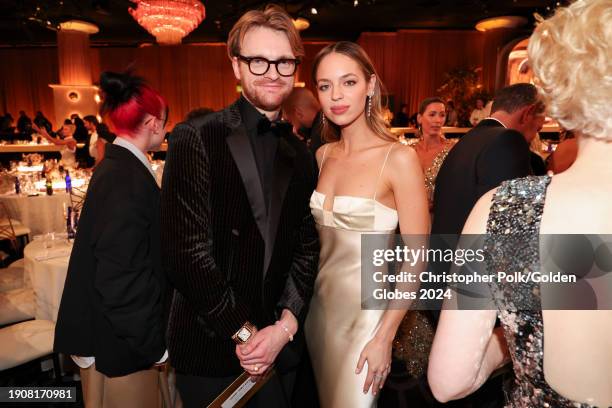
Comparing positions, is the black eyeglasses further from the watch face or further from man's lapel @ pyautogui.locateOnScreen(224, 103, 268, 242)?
the watch face

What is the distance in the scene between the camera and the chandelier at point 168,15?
22.6ft

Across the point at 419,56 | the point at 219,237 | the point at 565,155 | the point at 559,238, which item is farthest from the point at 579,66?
the point at 419,56

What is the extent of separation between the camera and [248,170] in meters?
1.41

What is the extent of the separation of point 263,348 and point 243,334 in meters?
0.09

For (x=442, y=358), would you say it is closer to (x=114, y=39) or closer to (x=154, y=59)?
(x=114, y=39)

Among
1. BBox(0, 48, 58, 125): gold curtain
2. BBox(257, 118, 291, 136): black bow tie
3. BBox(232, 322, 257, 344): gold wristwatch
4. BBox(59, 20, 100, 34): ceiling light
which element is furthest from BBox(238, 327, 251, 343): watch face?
BBox(0, 48, 58, 125): gold curtain

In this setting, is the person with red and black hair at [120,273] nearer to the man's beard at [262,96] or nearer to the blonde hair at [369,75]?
the man's beard at [262,96]

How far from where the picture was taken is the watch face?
1.41 meters

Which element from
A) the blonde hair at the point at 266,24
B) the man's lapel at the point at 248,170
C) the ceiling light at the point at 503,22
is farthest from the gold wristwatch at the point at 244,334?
the ceiling light at the point at 503,22

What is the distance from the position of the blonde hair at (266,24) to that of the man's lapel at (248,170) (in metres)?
0.30

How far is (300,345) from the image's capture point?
1.66 m

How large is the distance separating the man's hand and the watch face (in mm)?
16

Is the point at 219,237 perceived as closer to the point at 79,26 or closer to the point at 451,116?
the point at 451,116

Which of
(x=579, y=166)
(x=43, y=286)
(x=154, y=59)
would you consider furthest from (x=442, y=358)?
(x=154, y=59)
